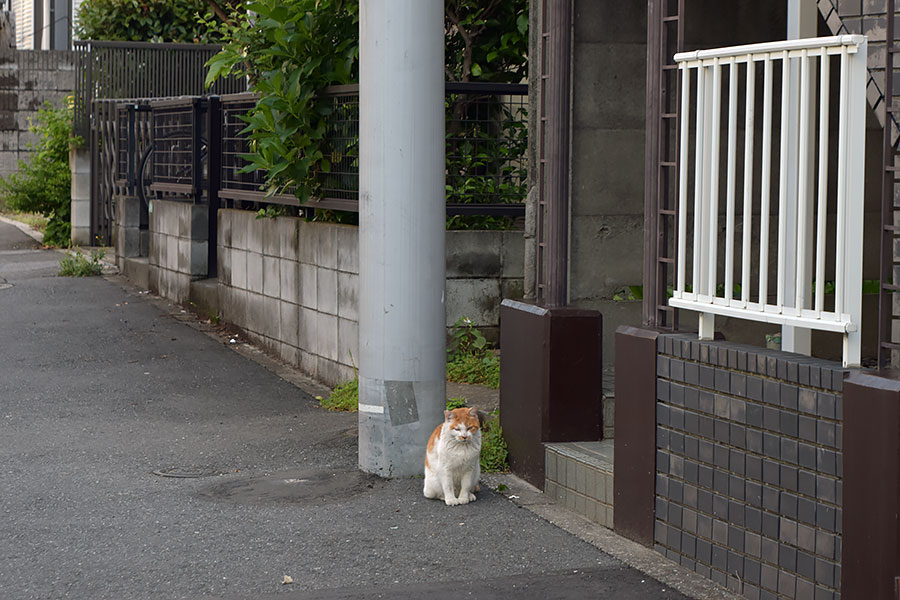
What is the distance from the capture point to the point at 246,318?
11.4 metres

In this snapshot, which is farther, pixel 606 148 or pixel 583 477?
pixel 606 148

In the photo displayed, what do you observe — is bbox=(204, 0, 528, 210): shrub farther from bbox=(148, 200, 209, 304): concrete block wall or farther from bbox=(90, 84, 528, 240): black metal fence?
bbox=(148, 200, 209, 304): concrete block wall

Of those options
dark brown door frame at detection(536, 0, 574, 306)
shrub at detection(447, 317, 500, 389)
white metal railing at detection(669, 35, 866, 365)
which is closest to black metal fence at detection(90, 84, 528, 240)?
shrub at detection(447, 317, 500, 389)

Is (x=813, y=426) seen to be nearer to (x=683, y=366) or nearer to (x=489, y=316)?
(x=683, y=366)

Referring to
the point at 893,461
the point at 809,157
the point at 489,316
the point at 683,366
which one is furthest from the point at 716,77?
the point at 489,316

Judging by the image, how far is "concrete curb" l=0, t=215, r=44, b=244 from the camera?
67.0 ft

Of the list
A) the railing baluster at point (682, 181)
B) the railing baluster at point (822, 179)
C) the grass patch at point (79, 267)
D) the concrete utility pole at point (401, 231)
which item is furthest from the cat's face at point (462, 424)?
the grass patch at point (79, 267)

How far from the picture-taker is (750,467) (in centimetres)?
474

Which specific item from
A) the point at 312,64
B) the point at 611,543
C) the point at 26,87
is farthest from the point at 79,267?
the point at 611,543

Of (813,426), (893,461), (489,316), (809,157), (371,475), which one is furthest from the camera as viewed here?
(489,316)

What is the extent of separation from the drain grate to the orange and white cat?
134cm

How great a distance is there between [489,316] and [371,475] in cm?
232

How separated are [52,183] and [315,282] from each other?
10.8 m

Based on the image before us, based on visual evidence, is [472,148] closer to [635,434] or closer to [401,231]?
[401,231]
